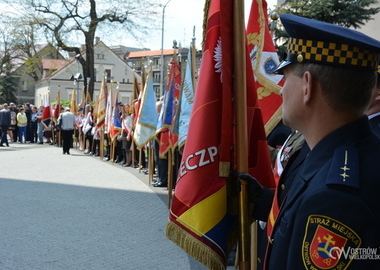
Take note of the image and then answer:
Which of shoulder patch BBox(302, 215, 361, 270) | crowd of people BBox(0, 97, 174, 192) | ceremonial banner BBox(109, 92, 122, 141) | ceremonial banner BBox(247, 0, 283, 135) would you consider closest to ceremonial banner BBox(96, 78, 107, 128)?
crowd of people BBox(0, 97, 174, 192)

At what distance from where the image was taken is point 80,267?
233 inches

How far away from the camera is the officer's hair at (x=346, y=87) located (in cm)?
183

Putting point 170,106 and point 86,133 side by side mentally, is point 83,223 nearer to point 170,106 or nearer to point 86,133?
point 170,106

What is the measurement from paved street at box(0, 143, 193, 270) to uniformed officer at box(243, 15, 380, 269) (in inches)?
173

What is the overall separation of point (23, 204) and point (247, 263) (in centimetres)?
761

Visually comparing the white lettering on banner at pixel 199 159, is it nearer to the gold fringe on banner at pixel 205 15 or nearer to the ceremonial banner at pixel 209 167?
the ceremonial banner at pixel 209 167

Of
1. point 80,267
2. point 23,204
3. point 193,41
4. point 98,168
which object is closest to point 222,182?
point 80,267

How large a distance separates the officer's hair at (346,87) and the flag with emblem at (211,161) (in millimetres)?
1471

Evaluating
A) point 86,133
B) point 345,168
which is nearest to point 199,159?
point 345,168

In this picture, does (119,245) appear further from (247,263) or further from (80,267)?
(247,263)

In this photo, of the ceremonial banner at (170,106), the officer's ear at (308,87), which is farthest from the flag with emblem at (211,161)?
the ceremonial banner at (170,106)

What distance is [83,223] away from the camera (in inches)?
325

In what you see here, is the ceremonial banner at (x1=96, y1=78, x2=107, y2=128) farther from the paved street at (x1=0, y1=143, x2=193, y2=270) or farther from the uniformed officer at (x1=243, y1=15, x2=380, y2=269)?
the uniformed officer at (x1=243, y1=15, x2=380, y2=269)

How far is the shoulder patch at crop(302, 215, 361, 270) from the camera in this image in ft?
5.16
